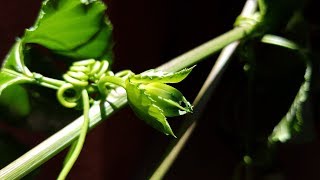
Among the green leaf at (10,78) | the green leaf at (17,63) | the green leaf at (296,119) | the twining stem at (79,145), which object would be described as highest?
the green leaf at (17,63)

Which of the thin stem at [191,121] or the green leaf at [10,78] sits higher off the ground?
the green leaf at [10,78]

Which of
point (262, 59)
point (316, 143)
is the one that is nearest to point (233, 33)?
point (262, 59)

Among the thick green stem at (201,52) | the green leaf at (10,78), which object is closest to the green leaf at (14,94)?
the green leaf at (10,78)

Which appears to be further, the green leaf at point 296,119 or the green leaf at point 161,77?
the green leaf at point 296,119

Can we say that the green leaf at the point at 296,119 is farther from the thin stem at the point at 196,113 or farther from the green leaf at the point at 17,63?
the green leaf at the point at 17,63

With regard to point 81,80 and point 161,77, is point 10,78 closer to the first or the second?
point 81,80

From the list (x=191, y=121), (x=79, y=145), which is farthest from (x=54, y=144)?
(x=191, y=121)

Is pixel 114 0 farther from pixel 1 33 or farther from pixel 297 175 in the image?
pixel 297 175

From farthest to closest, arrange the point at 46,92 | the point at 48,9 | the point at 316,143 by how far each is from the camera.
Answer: the point at 316,143 < the point at 46,92 < the point at 48,9
